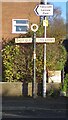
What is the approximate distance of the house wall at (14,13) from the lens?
77.5 ft

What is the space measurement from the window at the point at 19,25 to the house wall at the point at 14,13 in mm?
180

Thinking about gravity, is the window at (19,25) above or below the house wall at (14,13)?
below

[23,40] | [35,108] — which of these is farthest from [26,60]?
[35,108]

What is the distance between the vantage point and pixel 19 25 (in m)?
23.4

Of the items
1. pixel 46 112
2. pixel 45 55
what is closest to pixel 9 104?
pixel 46 112

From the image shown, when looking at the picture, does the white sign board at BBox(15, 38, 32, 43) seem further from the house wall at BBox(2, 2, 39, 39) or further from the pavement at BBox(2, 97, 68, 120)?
the house wall at BBox(2, 2, 39, 39)

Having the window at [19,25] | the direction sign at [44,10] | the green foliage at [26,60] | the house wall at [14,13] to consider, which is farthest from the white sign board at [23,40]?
the house wall at [14,13]

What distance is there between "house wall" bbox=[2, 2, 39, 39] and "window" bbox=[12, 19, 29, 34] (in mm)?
180

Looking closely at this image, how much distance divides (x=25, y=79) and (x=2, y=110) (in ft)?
18.4

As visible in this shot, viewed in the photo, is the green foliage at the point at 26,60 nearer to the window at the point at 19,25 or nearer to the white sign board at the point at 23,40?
the white sign board at the point at 23,40

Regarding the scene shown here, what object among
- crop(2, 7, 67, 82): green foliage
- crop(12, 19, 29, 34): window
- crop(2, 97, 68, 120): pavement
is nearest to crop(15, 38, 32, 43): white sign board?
crop(2, 7, 67, 82): green foliage

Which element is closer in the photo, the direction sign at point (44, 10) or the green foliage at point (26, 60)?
the direction sign at point (44, 10)

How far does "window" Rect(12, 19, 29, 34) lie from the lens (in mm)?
23089

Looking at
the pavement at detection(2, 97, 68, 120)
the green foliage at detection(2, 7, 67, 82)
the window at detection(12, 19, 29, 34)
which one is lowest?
the pavement at detection(2, 97, 68, 120)
